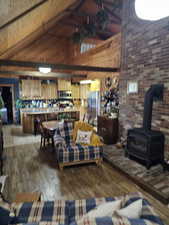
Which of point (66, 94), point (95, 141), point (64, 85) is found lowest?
point (95, 141)

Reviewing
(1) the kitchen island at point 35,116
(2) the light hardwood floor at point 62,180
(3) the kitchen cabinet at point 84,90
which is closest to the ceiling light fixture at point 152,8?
(2) the light hardwood floor at point 62,180

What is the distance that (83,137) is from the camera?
398cm

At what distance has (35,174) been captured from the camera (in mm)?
3377

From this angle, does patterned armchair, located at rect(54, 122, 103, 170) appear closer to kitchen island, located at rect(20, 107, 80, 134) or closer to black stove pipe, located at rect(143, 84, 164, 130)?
black stove pipe, located at rect(143, 84, 164, 130)

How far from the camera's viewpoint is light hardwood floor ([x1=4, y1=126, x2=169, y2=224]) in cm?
267

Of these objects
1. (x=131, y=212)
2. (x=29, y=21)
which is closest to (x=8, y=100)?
(x=29, y=21)

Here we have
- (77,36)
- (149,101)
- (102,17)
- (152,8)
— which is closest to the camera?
(152,8)

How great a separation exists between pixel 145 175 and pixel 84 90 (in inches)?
242

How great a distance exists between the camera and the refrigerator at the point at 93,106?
22.6 feet

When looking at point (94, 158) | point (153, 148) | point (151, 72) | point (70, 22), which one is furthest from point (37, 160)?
point (70, 22)

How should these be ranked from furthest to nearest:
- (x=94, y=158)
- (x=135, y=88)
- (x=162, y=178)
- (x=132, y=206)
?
(x=135, y=88), (x=94, y=158), (x=162, y=178), (x=132, y=206)

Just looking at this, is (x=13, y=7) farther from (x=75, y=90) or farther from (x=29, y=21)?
(x=75, y=90)

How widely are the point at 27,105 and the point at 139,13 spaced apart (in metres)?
7.96

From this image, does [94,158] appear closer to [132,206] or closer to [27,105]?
[132,206]
